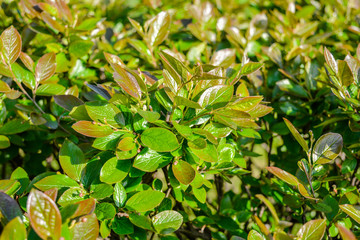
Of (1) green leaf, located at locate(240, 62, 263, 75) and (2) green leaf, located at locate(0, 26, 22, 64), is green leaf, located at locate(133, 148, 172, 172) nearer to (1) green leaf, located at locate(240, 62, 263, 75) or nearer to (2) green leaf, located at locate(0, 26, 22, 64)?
(1) green leaf, located at locate(240, 62, 263, 75)

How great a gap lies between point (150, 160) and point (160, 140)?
3.7 inches

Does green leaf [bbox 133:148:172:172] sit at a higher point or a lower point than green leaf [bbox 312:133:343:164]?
higher

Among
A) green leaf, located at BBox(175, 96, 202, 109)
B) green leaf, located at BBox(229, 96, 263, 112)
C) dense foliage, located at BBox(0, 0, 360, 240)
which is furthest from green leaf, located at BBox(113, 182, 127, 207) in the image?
green leaf, located at BBox(229, 96, 263, 112)

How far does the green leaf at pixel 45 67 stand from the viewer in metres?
1.43

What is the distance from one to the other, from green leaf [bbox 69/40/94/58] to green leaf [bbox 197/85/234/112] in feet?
2.39

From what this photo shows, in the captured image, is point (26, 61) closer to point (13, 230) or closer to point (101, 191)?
point (101, 191)

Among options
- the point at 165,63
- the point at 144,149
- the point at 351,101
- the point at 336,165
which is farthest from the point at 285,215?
the point at 165,63

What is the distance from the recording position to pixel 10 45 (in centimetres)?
134

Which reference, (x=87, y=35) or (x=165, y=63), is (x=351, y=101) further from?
(x=87, y=35)

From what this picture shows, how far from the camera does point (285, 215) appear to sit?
2.06 meters

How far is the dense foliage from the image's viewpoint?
110 centimetres

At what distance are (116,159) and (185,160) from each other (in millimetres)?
236

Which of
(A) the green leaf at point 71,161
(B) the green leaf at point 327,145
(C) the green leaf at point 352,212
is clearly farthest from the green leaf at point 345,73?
(A) the green leaf at point 71,161

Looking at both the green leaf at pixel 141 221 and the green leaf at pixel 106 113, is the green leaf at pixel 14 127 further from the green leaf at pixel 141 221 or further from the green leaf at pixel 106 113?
the green leaf at pixel 141 221
